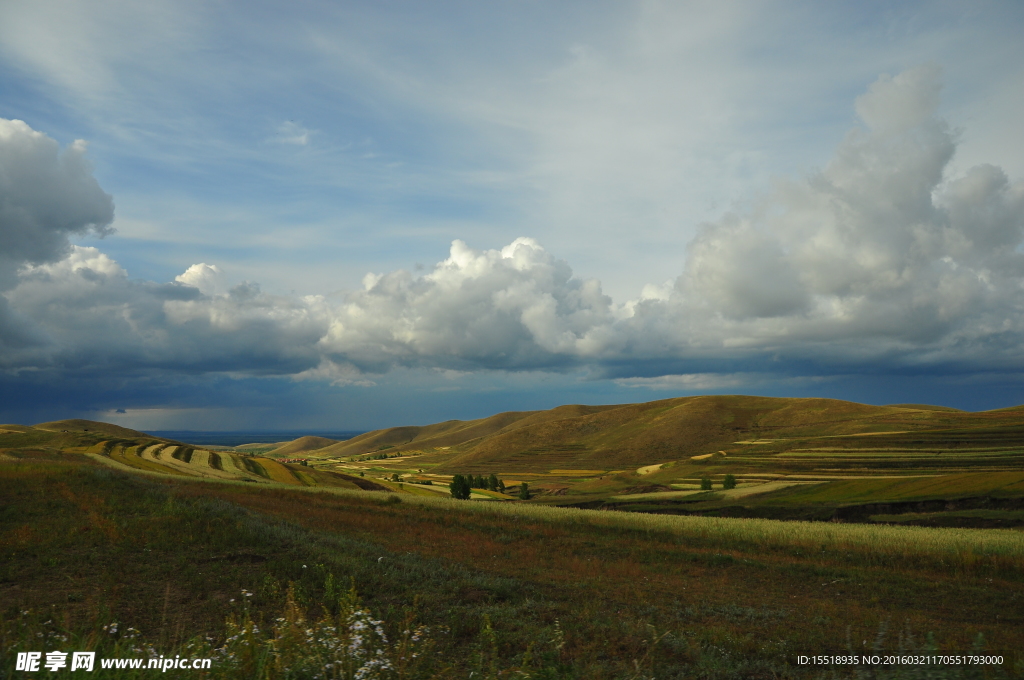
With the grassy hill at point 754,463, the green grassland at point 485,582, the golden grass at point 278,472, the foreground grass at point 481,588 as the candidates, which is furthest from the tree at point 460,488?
the foreground grass at point 481,588

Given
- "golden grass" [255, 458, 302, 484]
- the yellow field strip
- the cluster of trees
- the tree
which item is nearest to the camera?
the yellow field strip

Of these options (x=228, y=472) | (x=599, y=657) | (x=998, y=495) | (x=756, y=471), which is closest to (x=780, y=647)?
(x=599, y=657)

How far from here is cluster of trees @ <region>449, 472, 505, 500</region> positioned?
84688 millimetres

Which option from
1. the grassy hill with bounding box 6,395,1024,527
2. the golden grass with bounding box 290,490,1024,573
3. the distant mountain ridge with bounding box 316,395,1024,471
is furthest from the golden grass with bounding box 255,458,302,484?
the distant mountain ridge with bounding box 316,395,1024,471

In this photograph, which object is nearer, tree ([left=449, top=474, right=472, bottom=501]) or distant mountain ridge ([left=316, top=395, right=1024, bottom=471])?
tree ([left=449, top=474, right=472, bottom=501])

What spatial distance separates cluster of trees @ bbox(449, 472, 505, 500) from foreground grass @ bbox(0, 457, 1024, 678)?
57377 millimetres

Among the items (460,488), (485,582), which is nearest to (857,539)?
(485,582)

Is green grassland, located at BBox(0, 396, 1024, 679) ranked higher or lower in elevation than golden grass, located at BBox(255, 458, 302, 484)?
higher

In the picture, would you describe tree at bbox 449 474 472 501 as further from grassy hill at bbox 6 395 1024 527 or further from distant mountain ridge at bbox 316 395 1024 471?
distant mountain ridge at bbox 316 395 1024 471

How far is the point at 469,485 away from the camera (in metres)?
89.1

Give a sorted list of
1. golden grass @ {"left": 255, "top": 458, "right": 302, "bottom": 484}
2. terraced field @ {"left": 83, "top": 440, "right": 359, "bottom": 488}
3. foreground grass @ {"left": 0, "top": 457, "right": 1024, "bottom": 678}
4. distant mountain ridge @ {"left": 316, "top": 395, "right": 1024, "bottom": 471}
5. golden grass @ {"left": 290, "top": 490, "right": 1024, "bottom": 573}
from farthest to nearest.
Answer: distant mountain ridge @ {"left": 316, "top": 395, "right": 1024, "bottom": 471} → golden grass @ {"left": 255, "top": 458, "right": 302, "bottom": 484} → terraced field @ {"left": 83, "top": 440, "right": 359, "bottom": 488} → golden grass @ {"left": 290, "top": 490, "right": 1024, "bottom": 573} → foreground grass @ {"left": 0, "top": 457, "right": 1024, "bottom": 678}

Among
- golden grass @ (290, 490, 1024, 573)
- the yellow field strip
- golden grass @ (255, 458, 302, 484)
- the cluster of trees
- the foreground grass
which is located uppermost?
the foreground grass

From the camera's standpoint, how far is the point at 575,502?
7806cm

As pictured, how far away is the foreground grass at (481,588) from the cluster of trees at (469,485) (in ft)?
188
